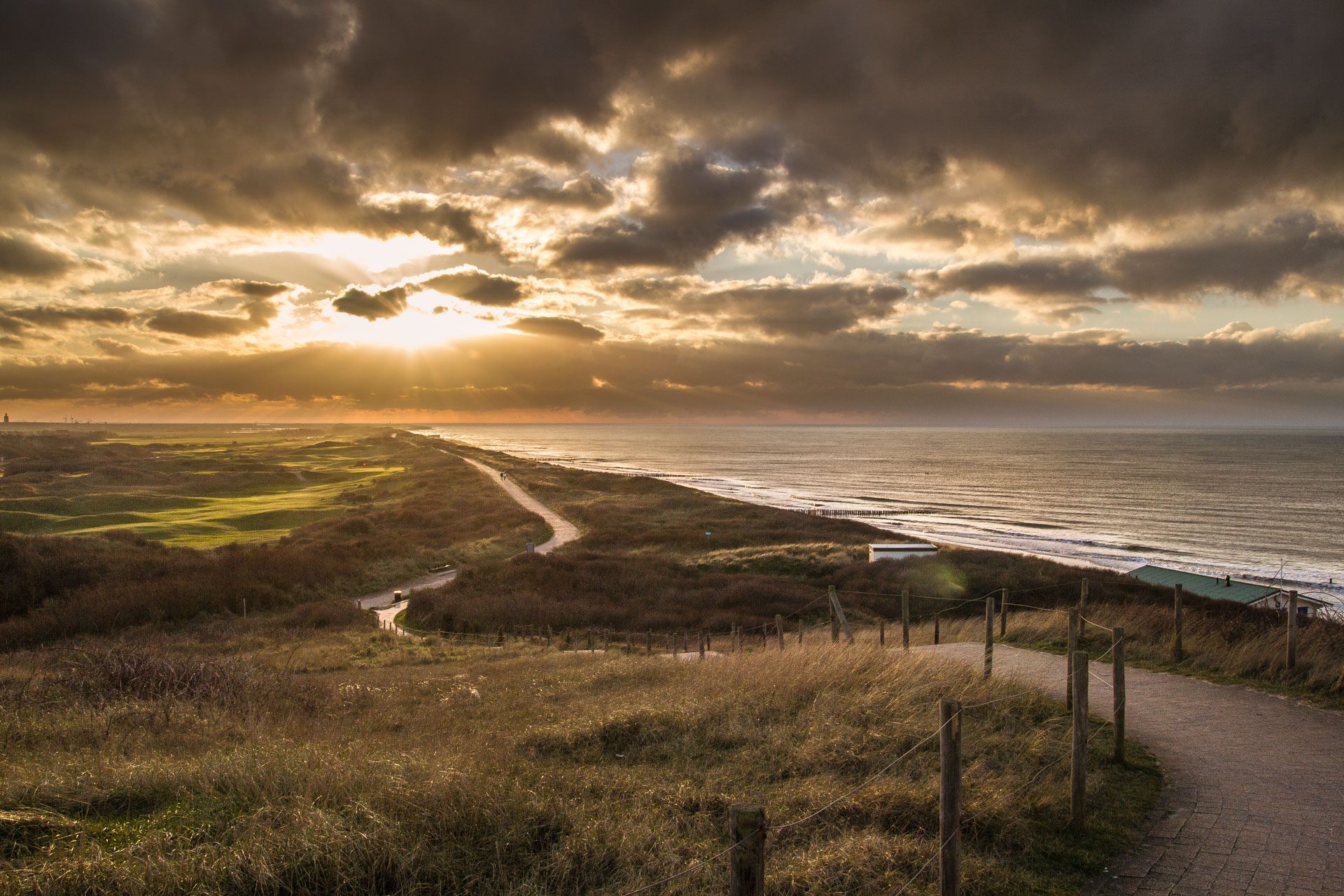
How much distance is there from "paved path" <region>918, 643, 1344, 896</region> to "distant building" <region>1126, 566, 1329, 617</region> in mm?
21212

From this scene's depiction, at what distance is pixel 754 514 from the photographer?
6191 centimetres

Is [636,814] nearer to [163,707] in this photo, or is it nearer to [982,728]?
[982,728]

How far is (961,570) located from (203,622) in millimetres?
34012

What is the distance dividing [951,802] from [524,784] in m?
4.07

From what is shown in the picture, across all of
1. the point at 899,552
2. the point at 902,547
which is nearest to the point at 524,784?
the point at 899,552

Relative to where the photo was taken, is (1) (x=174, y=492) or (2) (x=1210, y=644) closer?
(2) (x=1210, y=644)

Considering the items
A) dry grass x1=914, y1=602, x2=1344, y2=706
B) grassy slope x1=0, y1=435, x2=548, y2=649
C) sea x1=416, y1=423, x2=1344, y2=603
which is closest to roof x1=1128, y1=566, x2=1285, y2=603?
sea x1=416, y1=423, x2=1344, y2=603

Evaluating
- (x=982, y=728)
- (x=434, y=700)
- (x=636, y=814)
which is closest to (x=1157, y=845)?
(x=982, y=728)

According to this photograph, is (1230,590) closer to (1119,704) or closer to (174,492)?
(1119,704)

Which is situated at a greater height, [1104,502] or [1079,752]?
[1079,752]

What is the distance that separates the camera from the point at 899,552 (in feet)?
125

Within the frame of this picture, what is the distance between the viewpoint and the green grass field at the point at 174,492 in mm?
50562

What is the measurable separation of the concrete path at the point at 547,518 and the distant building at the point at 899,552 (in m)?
19.4

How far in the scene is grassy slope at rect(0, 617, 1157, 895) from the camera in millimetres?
5258
